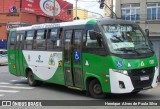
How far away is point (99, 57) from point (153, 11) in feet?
96.4

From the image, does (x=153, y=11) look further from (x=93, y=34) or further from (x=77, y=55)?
(x=93, y=34)

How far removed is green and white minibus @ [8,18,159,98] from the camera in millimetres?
11961

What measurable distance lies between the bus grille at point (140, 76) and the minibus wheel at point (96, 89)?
1.23 metres

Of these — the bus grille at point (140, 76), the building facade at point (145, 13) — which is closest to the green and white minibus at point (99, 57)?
the bus grille at point (140, 76)

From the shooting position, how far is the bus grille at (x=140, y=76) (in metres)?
12.0

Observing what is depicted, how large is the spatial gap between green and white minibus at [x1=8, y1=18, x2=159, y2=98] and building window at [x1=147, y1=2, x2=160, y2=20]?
26.4m

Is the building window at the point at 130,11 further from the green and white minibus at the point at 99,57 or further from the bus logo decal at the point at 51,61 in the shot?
the bus logo decal at the point at 51,61

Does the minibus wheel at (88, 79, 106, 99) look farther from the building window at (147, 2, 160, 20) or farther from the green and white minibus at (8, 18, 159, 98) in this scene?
the building window at (147, 2, 160, 20)

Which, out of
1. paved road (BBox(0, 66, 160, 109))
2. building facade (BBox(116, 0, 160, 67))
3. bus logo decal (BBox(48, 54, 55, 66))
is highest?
building facade (BBox(116, 0, 160, 67))

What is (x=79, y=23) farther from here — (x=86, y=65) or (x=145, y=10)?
(x=145, y=10)

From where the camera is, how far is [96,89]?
12.9 m

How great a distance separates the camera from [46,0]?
66312 millimetres

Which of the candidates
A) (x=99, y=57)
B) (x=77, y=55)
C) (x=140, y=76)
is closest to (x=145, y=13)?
(x=77, y=55)

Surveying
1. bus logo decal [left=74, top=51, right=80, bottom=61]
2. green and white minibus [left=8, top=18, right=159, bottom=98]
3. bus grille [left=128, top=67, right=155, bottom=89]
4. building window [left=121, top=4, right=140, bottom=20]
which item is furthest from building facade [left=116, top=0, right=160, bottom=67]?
bus grille [left=128, top=67, right=155, bottom=89]
